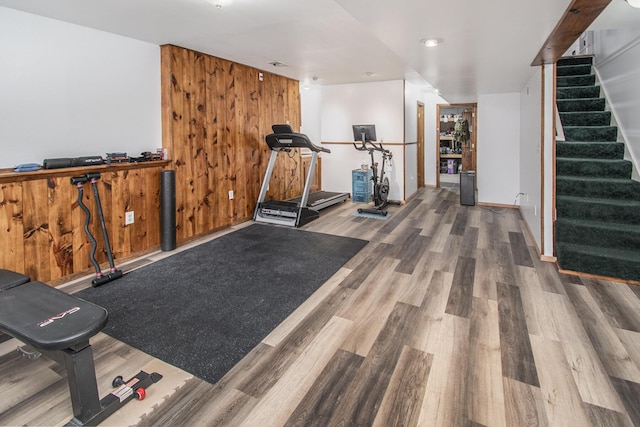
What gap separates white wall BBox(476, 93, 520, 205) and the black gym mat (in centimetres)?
360

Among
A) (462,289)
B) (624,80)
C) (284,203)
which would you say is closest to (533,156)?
(624,80)

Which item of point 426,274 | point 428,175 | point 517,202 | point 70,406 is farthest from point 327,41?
point 428,175

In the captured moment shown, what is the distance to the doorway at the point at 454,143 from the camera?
9914 mm

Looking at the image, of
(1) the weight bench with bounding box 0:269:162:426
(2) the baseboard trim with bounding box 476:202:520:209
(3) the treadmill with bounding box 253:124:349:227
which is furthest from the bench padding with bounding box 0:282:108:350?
(2) the baseboard trim with bounding box 476:202:520:209

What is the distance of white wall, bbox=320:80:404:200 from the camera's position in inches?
267

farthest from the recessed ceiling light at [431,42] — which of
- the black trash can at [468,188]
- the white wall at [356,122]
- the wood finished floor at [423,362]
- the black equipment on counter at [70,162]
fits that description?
the black trash can at [468,188]

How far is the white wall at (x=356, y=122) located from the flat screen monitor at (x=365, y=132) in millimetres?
673

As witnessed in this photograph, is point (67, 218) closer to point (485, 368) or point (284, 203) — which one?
point (284, 203)

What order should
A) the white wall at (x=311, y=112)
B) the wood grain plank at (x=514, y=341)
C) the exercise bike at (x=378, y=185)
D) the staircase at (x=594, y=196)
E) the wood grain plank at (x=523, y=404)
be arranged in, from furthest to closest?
the white wall at (x=311, y=112) → the exercise bike at (x=378, y=185) → the staircase at (x=594, y=196) → the wood grain plank at (x=514, y=341) → the wood grain plank at (x=523, y=404)

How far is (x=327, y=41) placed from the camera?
4.00 m

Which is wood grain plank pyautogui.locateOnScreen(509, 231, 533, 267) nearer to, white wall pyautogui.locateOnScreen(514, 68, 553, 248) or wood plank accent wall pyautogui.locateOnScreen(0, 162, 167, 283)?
white wall pyautogui.locateOnScreen(514, 68, 553, 248)

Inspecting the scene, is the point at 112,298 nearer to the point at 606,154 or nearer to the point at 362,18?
the point at 362,18

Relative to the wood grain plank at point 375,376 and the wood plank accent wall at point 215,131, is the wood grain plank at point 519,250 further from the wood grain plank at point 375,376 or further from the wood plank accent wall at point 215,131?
the wood plank accent wall at point 215,131

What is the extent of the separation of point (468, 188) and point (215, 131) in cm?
464
